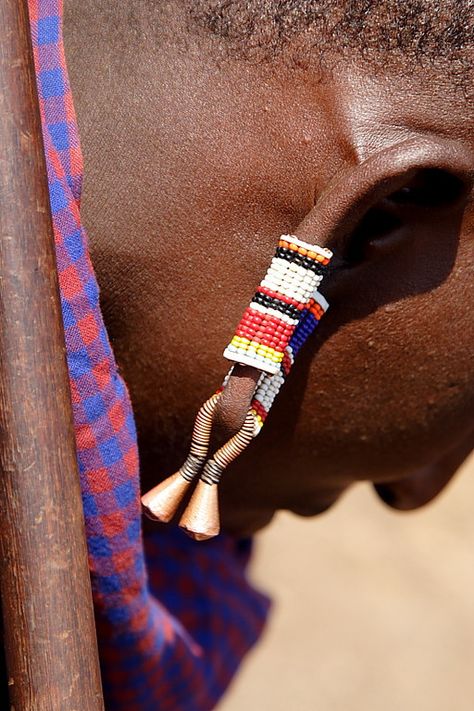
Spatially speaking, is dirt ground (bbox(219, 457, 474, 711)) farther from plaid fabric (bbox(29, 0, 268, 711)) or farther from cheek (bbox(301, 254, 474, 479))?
cheek (bbox(301, 254, 474, 479))

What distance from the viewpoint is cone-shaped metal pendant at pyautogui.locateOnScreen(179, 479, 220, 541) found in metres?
0.85

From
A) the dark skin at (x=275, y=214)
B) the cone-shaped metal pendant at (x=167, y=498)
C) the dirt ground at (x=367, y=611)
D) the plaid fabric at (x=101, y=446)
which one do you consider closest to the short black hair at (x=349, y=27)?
the dark skin at (x=275, y=214)

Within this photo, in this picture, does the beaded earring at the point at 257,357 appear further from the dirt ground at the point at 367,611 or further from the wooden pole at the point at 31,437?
the dirt ground at the point at 367,611

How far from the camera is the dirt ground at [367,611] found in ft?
11.1

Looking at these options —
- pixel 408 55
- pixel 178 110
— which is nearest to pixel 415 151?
pixel 408 55

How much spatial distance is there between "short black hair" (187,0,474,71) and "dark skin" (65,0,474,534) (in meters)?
0.02

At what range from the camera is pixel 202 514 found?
85 cm

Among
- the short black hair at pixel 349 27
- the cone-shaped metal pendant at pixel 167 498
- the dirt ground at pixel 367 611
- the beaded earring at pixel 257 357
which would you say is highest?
the short black hair at pixel 349 27

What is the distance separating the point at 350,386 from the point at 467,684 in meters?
2.68

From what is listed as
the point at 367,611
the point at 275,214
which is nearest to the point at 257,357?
the point at 275,214

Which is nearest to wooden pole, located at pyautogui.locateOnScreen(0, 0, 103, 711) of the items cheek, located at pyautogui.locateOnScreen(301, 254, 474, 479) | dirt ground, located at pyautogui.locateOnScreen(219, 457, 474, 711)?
cheek, located at pyautogui.locateOnScreen(301, 254, 474, 479)

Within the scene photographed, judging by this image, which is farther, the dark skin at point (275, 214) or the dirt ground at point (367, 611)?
the dirt ground at point (367, 611)

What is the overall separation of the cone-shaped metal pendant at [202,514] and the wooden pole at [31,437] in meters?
0.14

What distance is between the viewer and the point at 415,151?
0.84m
